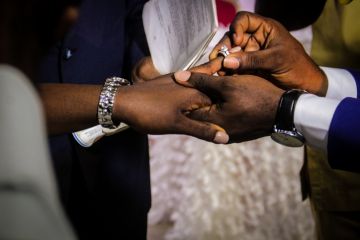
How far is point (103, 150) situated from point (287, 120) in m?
0.50

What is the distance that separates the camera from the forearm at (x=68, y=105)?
823 mm

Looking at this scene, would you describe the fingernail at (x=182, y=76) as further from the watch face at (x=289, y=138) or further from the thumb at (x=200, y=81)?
the watch face at (x=289, y=138)

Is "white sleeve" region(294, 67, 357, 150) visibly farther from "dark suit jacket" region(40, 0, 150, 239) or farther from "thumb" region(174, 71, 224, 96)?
"dark suit jacket" region(40, 0, 150, 239)

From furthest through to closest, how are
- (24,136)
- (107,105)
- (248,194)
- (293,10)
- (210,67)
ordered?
(248,194) < (293,10) < (210,67) < (107,105) < (24,136)

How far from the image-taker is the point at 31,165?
1.03 feet

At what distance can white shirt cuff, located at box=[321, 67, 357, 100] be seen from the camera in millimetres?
1066

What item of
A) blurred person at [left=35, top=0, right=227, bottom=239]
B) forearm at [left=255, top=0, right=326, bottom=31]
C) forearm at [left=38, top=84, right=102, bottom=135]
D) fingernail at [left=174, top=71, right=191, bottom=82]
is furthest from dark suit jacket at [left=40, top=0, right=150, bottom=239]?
forearm at [left=255, top=0, right=326, bottom=31]

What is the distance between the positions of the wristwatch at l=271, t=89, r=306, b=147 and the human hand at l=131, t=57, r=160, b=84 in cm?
33

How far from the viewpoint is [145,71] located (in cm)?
100

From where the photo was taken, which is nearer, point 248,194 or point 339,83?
point 339,83

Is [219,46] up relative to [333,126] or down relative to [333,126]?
up

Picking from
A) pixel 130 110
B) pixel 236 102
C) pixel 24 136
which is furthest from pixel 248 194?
pixel 24 136

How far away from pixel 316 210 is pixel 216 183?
442 millimetres

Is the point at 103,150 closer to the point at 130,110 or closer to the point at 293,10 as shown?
the point at 130,110
